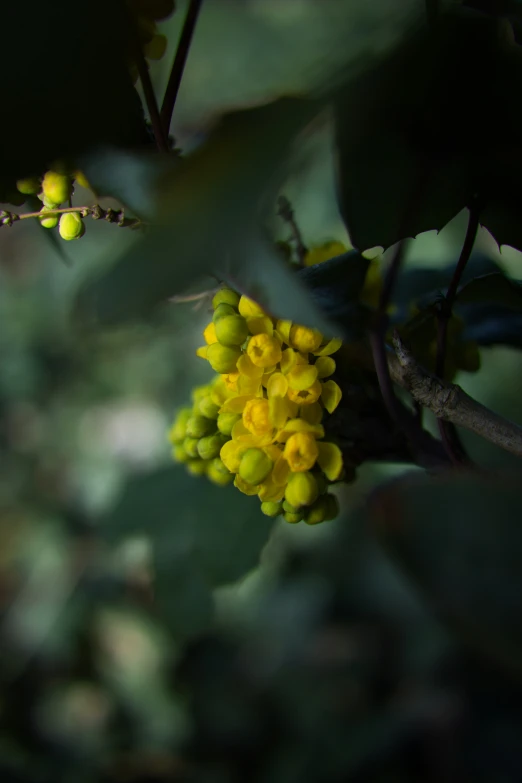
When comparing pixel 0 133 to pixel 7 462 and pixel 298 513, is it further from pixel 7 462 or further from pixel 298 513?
pixel 7 462

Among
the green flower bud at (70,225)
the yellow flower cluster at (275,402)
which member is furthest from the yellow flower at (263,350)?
the green flower bud at (70,225)

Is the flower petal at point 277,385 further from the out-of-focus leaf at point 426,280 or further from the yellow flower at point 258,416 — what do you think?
the out-of-focus leaf at point 426,280

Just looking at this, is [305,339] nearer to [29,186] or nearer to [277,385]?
[277,385]

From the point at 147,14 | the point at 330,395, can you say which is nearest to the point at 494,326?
the point at 330,395

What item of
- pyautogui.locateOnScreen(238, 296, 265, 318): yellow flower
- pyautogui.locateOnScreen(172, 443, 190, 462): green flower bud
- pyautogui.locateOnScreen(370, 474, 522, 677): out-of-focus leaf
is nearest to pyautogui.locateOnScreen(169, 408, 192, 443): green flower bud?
pyautogui.locateOnScreen(172, 443, 190, 462): green flower bud

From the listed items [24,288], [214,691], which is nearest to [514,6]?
[214,691]
